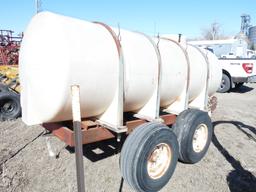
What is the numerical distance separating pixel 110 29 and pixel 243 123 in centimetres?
520

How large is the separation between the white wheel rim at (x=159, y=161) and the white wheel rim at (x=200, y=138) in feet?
2.79

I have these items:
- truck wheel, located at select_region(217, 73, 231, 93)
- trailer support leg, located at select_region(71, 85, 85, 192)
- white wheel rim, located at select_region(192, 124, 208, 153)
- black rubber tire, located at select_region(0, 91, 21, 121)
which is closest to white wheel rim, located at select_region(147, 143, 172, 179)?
white wheel rim, located at select_region(192, 124, 208, 153)

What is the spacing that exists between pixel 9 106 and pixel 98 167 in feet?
11.9

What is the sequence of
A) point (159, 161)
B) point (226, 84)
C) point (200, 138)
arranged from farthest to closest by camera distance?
1. point (226, 84)
2. point (200, 138)
3. point (159, 161)

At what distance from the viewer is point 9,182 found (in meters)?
3.65

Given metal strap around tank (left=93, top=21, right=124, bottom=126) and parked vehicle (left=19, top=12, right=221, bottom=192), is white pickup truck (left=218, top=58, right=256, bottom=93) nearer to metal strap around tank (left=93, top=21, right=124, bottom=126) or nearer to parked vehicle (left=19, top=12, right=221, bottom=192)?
parked vehicle (left=19, top=12, right=221, bottom=192)

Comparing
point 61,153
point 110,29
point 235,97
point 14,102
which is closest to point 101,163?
point 61,153

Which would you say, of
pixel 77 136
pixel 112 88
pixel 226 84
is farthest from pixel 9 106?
pixel 226 84

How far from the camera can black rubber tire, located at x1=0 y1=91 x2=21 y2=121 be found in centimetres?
654

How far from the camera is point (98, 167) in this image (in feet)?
13.8

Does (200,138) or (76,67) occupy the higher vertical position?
(76,67)

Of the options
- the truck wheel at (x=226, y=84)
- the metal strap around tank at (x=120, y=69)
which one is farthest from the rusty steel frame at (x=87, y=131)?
the truck wheel at (x=226, y=84)

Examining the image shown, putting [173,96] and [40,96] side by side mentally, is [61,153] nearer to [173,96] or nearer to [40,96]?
[40,96]

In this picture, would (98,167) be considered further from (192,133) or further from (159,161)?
(192,133)
